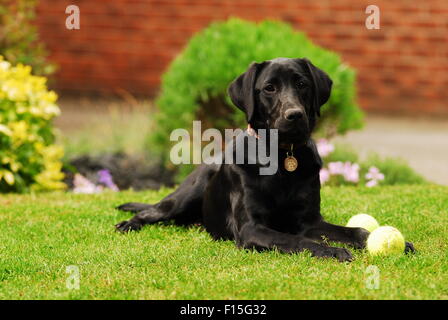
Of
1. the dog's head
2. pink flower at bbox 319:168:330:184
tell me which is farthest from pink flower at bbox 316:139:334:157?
the dog's head

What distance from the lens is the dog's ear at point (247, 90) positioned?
5363mm

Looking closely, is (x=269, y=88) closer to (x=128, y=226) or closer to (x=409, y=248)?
(x=409, y=248)

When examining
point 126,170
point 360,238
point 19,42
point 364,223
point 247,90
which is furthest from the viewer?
point 19,42

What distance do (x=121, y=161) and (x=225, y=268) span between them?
17.6 feet

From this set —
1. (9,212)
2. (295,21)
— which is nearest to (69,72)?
(295,21)

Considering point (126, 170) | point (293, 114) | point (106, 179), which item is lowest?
point (126, 170)

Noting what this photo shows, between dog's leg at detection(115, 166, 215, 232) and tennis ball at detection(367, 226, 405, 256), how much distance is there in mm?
1601

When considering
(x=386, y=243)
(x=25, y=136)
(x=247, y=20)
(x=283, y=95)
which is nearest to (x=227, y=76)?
(x=25, y=136)

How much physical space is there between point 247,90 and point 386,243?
145 cm

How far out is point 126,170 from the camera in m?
9.69

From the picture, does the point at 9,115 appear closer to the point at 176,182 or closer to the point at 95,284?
the point at 176,182

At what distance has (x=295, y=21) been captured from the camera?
14211 millimetres

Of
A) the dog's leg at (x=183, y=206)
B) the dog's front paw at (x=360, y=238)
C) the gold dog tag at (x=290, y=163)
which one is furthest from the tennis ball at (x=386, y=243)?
the dog's leg at (x=183, y=206)

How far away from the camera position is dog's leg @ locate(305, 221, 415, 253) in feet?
16.9
